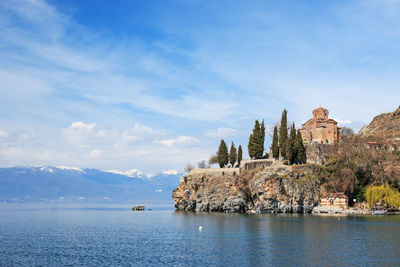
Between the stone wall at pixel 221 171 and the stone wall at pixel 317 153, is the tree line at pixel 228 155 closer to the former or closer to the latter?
the stone wall at pixel 221 171

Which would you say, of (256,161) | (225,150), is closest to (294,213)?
(256,161)

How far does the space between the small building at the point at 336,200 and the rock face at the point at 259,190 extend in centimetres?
275

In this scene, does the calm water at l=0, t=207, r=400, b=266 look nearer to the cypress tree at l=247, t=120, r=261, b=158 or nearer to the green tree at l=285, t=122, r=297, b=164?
the green tree at l=285, t=122, r=297, b=164

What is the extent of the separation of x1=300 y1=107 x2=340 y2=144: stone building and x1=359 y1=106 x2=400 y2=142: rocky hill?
43.6 ft

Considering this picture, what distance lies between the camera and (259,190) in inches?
3809

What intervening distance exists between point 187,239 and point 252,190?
45.8 m

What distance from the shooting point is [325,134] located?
114 metres

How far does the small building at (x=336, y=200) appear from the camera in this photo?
309 ft

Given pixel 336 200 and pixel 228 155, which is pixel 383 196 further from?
pixel 228 155

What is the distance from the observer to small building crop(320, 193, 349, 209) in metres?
94.1

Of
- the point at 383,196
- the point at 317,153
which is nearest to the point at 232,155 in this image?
the point at 317,153

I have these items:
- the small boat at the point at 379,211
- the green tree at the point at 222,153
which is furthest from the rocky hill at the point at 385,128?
the green tree at the point at 222,153

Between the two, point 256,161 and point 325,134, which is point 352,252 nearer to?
point 256,161

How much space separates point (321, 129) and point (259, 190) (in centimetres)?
3017
